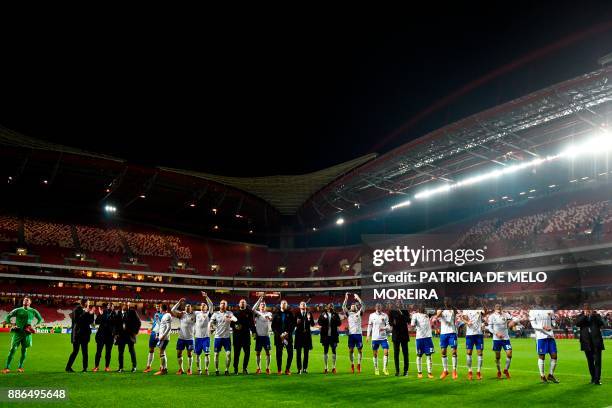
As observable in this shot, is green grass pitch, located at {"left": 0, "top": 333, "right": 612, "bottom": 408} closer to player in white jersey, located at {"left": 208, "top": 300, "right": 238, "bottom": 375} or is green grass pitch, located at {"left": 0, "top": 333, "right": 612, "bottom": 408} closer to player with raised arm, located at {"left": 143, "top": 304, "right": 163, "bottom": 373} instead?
player with raised arm, located at {"left": 143, "top": 304, "right": 163, "bottom": 373}

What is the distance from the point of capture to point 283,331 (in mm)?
15180

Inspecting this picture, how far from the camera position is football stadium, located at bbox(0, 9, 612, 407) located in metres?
13.3

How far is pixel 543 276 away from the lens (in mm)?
44219

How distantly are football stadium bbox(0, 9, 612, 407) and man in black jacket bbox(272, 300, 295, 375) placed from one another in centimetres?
6

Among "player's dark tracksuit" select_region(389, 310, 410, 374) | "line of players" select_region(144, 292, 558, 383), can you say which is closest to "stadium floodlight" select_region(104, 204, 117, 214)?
"line of players" select_region(144, 292, 558, 383)

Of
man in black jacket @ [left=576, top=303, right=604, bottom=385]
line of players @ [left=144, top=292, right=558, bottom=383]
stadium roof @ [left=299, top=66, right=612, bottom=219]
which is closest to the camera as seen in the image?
man in black jacket @ [left=576, top=303, right=604, bottom=385]

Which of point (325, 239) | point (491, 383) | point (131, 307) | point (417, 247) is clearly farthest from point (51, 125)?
point (325, 239)

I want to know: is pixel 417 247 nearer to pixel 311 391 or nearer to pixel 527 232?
pixel 527 232

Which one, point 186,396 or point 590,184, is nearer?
point 186,396

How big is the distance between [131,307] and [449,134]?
92.6 feet

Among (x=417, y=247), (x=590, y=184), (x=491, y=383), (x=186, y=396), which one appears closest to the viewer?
(x=186, y=396)

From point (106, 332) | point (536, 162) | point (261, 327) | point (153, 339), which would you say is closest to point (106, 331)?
point (106, 332)

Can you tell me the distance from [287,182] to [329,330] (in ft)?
122

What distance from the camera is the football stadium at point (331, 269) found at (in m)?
13.3
